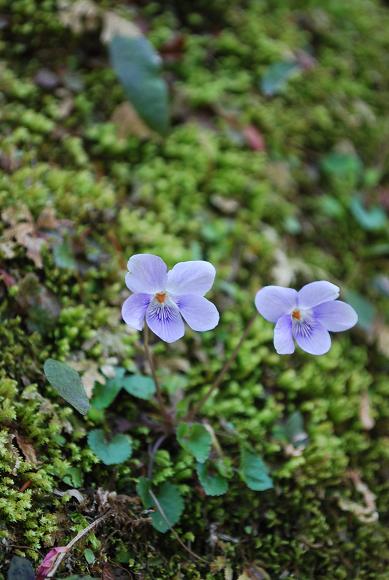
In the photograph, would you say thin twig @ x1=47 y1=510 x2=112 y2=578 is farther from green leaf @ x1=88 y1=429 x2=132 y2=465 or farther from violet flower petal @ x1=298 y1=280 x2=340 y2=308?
violet flower petal @ x1=298 y1=280 x2=340 y2=308

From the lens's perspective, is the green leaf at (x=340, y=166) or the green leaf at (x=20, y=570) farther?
the green leaf at (x=340, y=166)

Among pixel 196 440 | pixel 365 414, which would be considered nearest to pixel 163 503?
pixel 196 440

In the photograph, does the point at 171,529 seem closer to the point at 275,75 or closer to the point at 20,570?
the point at 20,570

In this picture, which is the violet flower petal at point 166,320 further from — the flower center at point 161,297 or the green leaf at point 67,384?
the green leaf at point 67,384

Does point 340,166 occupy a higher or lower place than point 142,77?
lower

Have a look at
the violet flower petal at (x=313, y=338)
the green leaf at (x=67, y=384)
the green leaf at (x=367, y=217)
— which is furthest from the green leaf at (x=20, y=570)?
the green leaf at (x=367, y=217)

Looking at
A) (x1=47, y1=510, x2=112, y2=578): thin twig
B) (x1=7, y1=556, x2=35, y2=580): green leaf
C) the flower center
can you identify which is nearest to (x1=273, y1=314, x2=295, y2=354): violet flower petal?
the flower center
